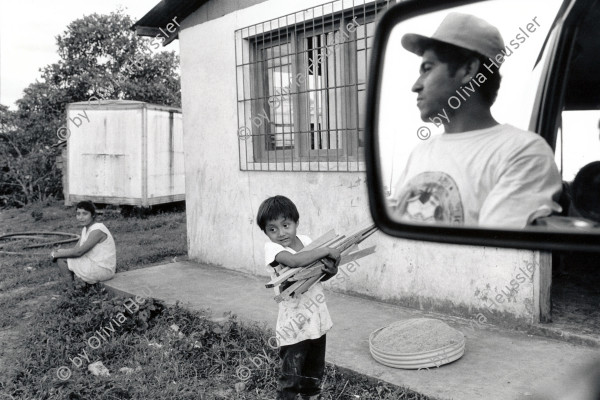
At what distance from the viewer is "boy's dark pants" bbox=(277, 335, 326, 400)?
3.23m

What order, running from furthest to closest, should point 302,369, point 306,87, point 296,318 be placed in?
point 306,87 < point 302,369 < point 296,318

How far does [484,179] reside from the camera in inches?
33.5

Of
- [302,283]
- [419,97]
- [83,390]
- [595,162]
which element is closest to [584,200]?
[595,162]

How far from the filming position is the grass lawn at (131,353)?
361cm

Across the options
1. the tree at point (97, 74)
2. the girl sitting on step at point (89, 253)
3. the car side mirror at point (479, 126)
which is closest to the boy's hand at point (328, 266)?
the car side mirror at point (479, 126)

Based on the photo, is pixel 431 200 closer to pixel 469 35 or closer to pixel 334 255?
pixel 469 35

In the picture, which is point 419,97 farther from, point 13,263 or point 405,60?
point 13,263

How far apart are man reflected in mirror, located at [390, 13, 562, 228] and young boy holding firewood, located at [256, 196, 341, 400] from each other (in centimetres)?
220

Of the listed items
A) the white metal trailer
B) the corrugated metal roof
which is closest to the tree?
the white metal trailer

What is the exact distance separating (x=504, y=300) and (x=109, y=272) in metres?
4.10

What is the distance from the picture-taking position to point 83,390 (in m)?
3.62

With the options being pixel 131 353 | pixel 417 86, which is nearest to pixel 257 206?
pixel 131 353

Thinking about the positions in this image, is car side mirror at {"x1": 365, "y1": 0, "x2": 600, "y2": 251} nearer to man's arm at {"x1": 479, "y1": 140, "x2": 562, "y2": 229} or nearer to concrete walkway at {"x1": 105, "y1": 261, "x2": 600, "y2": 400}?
man's arm at {"x1": 479, "y1": 140, "x2": 562, "y2": 229}

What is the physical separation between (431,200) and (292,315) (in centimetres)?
236
